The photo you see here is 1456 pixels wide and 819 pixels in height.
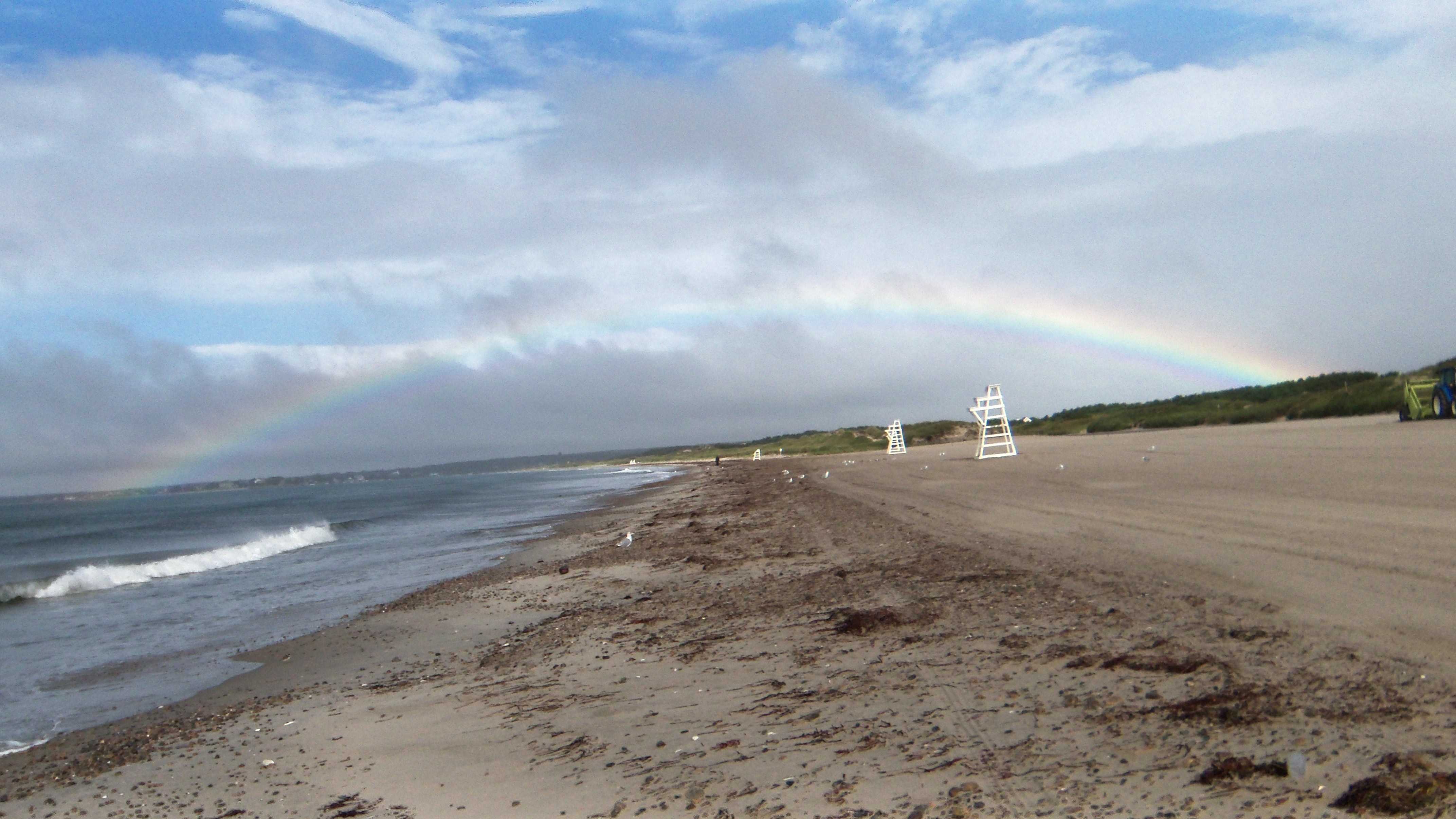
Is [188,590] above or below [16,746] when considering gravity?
below

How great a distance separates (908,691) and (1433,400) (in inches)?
1022

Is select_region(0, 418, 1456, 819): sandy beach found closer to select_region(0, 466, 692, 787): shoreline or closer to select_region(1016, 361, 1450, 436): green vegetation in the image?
select_region(0, 466, 692, 787): shoreline

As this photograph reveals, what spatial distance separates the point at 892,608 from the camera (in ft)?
26.9

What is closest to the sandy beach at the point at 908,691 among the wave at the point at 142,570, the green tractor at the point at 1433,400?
the green tractor at the point at 1433,400

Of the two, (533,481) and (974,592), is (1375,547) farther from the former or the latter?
(533,481)

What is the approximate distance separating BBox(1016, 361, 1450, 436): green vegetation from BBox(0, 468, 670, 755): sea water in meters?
29.9

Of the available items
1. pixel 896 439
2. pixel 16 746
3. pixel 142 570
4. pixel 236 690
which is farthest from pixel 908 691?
pixel 896 439

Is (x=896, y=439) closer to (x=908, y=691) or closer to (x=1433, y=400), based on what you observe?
(x=1433, y=400)

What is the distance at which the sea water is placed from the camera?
10156mm

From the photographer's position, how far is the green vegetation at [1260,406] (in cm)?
3522

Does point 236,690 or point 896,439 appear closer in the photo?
point 236,690

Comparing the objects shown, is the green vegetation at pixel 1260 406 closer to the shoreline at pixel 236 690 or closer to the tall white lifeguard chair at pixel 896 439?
the tall white lifeguard chair at pixel 896 439

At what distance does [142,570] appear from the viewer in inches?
985

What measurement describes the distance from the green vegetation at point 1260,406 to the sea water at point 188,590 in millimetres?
29854
